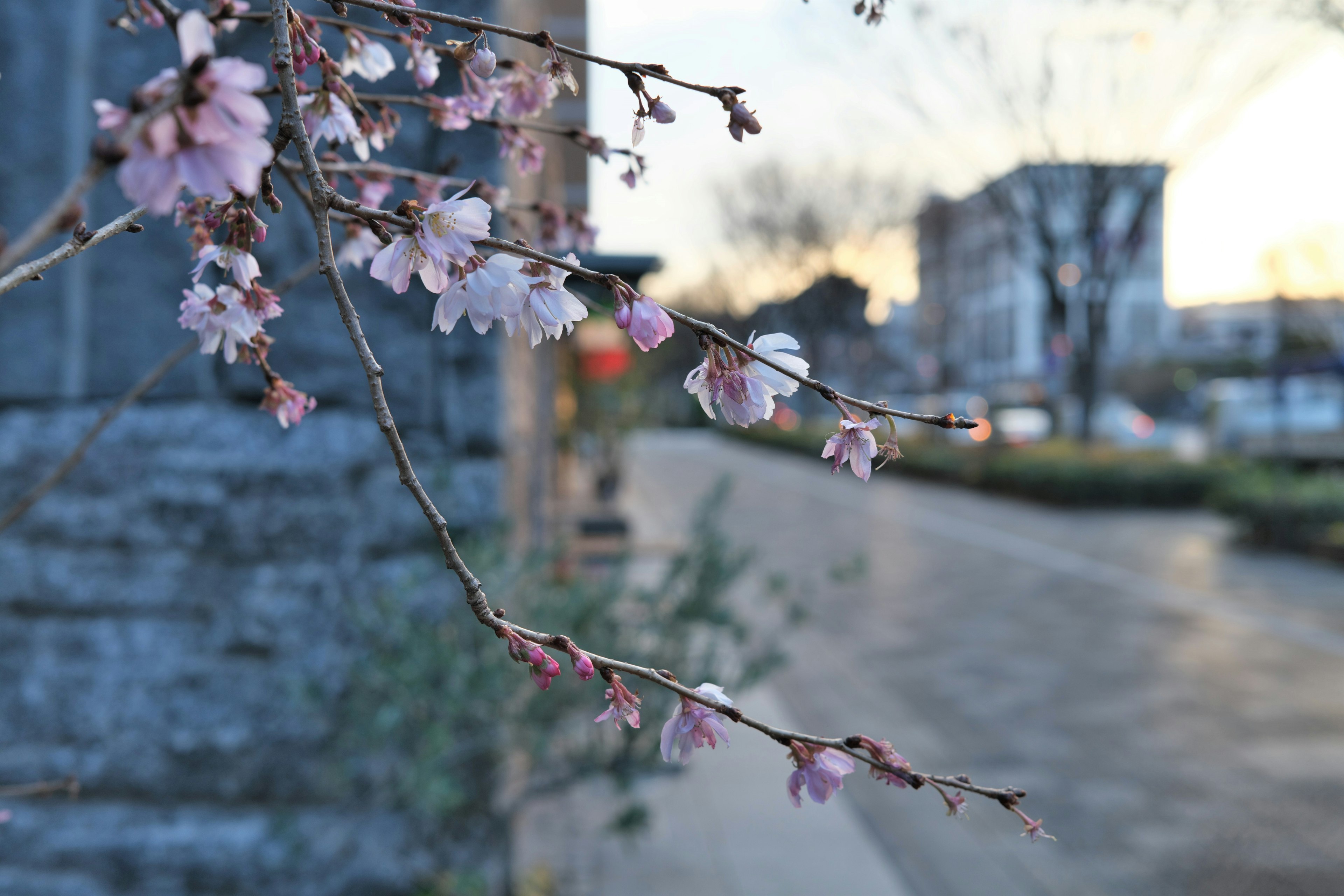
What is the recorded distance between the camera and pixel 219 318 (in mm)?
821

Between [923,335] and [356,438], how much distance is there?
2065 inches

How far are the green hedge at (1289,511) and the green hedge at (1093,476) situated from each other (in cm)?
269

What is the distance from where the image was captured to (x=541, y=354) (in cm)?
755

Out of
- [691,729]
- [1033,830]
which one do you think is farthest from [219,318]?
[1033,830]

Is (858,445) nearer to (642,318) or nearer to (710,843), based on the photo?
(642,318)

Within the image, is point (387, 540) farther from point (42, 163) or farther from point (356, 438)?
point (42, 163)

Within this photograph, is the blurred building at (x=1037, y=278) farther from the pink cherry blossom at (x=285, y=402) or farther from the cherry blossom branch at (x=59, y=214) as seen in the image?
the cherry blossom branch at (x=59, y=214)

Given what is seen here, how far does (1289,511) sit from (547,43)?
39.5 ft

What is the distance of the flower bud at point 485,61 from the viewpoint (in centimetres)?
83

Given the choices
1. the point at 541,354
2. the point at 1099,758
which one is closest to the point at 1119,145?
the point at 541,354

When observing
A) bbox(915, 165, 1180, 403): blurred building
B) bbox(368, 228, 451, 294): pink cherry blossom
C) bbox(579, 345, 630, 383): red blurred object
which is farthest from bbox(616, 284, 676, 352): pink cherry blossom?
bbox(915, 165, 1180, 403): blurred building

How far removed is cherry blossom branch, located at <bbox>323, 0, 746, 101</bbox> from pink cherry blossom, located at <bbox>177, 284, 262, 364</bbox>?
0.24m

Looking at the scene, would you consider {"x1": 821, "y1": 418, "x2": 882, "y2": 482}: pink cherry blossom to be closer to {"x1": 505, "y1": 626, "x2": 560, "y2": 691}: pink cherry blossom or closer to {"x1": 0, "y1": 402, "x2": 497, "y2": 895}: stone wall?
{"x1": 505, "y1": 626, "x2": 560, "y2": 691}: pink cherry blossom

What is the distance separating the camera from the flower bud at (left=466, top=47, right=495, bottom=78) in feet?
2.74
